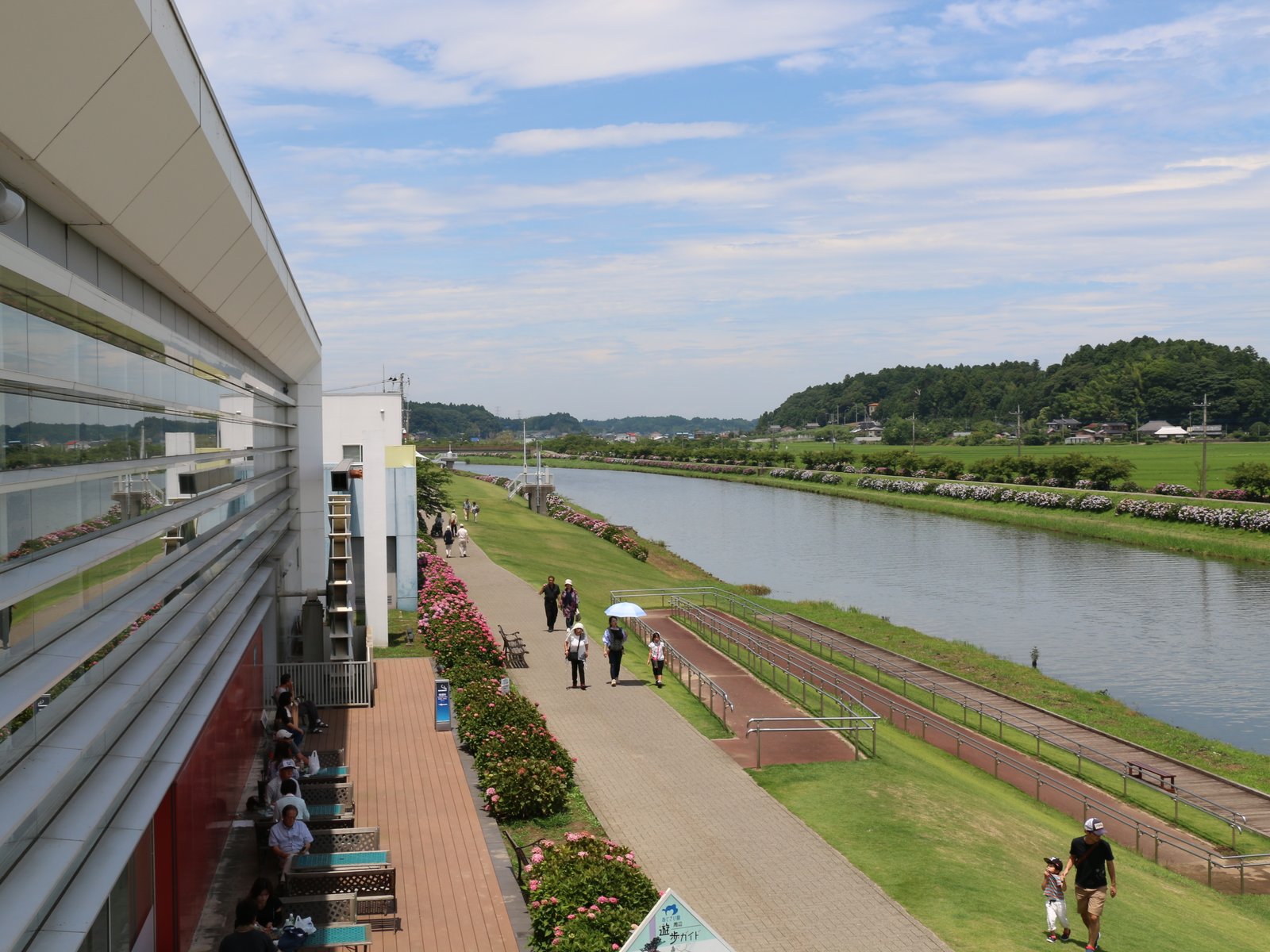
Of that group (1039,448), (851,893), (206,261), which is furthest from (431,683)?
(1039,448)

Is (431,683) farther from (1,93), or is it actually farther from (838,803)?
(1,93)

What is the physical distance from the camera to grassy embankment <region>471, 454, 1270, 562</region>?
57.0m

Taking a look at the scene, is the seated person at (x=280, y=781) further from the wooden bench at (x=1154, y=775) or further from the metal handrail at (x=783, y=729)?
the wooden bench at (x=1154, y=775)

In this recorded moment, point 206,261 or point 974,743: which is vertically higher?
point 206,261

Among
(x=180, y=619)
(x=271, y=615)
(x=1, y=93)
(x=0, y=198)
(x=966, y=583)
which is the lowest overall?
(x=966, y=583)

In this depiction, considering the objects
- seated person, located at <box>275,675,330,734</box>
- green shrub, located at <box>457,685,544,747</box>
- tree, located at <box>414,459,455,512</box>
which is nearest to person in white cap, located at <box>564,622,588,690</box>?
green shrub, located at <box>457,685,544,747</box>

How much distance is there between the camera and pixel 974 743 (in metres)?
20.4

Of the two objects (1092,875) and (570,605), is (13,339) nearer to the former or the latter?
(1092,875)

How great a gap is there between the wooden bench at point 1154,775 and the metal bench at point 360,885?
13.9 meters

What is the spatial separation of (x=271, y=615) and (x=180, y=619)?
379 inches

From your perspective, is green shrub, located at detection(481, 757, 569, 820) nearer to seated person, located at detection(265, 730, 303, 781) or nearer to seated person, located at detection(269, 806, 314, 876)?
seated person, located at detection(265, 730, 303, 781)

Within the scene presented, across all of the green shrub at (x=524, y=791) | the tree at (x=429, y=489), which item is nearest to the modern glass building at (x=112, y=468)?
the green shrub at (x=524, y=791)

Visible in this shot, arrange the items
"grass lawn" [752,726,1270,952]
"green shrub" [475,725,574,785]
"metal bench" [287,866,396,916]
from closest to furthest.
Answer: "metal bench" [287,866,396,916]
"grass lawn" [752,726,1270,952]
"green shrub" [475,725,574,785]

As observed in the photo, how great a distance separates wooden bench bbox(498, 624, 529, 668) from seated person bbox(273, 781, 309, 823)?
990cm
